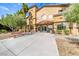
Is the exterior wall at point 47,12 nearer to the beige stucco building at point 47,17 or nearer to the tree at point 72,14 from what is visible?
the beige stucco building at point 47,17

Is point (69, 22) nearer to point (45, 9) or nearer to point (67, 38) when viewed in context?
point (67, 38)

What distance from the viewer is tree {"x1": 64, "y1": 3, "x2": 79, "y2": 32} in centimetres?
224

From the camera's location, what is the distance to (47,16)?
240cm

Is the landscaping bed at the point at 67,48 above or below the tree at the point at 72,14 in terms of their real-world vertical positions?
below

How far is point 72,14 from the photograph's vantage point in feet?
7.41

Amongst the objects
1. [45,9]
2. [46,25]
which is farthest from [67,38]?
[45,9]

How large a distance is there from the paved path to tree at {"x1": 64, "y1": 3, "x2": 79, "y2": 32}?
310 millimetres

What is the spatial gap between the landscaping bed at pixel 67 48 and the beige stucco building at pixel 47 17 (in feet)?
0.65

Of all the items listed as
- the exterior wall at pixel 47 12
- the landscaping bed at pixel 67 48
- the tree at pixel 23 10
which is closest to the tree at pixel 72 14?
the exterior wall at pixel 47 12

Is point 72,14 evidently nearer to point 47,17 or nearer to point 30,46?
point 47,17

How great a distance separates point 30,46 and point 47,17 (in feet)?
1.48

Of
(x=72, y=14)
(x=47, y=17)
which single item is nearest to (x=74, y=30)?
(x=72, y=14)

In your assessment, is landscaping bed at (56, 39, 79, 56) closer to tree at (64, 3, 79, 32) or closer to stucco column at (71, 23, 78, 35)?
stucco column at (71, 23, 78, 35)

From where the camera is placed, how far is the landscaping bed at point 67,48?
223 centimetres
